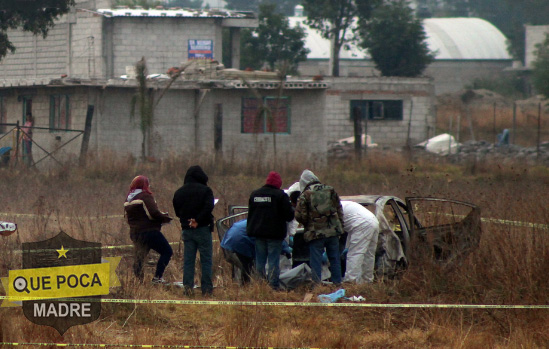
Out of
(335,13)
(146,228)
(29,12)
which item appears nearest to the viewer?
(146,228)

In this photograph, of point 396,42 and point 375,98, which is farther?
point 396,42

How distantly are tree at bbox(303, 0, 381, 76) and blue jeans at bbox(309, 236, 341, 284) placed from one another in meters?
38.1

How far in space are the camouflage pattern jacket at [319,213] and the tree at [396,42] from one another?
129 ft

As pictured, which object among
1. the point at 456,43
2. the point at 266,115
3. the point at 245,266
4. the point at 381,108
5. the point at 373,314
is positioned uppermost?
the point at 456,43

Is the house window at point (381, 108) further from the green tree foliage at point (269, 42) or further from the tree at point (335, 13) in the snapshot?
the tree at point (335, 13)

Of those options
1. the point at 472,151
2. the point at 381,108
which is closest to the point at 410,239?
the point at 472,151

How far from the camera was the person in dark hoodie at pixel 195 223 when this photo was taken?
8727mm

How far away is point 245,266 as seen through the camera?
919cm

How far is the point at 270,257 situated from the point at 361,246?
3.51ft

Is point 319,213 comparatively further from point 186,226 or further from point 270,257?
point 186,226

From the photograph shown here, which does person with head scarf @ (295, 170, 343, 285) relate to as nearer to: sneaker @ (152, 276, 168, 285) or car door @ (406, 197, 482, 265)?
car door @ (406, 197, 482, 265)

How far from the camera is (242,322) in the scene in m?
7.08

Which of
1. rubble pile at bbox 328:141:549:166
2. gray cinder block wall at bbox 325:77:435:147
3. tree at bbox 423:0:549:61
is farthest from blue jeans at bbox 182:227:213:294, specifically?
tree at bbox 423:0:549:61

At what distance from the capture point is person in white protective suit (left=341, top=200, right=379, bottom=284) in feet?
28.5
